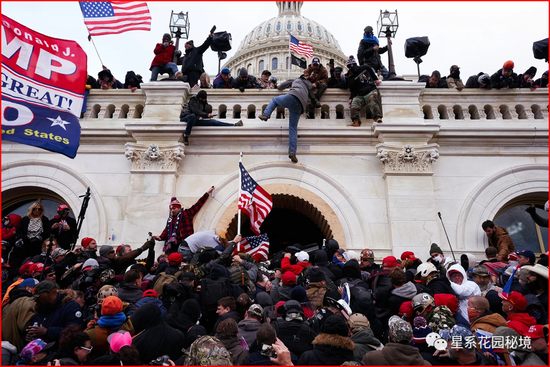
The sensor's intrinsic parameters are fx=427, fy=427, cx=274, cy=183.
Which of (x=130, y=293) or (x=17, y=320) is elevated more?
(x=130, y=293)

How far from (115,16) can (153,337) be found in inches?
447

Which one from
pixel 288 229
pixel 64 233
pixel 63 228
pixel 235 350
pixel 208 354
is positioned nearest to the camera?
pixel 208 354

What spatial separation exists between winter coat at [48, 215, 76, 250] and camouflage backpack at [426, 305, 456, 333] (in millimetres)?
9257

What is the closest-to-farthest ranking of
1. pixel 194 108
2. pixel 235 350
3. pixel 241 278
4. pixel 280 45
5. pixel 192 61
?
pixel 235 350
pixel 241 278
pixel 194 108
pixel 192 61
pixel 280 45

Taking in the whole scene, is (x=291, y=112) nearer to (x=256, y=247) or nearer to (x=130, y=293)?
(x=256, y=247)

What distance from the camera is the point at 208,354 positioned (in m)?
4.42

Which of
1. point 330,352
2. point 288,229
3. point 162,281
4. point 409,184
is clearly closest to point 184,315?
point 162,281

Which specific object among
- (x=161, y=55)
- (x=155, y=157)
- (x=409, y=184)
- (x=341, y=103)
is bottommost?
(x=409, y=184)

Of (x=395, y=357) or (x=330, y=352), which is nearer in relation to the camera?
(x=395, y=357)

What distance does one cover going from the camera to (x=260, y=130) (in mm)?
12508

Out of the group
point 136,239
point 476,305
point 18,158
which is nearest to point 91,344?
point 476,305

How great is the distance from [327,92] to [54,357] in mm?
10374

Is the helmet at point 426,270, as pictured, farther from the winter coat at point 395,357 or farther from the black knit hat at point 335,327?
the black knit hat at point 335,327

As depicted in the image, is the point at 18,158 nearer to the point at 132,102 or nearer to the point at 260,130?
the point at 132,102
